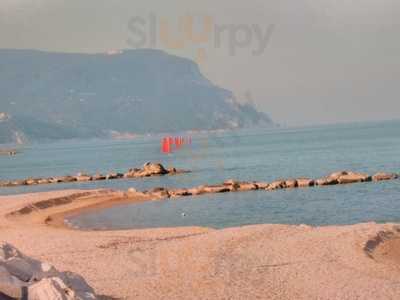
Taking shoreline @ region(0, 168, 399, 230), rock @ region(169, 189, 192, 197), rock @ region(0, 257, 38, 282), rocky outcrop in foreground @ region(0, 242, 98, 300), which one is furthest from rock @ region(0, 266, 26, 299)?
rock @ region(169, 189, 192, 197)

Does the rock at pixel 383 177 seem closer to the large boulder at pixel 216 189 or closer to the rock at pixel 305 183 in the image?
the rock at pixel 305 183

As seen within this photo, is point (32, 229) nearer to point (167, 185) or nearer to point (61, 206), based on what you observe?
point (61, 206)

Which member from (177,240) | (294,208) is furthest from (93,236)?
(294,208)

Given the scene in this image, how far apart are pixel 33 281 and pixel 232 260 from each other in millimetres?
9042

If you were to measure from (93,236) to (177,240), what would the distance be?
4.63 m

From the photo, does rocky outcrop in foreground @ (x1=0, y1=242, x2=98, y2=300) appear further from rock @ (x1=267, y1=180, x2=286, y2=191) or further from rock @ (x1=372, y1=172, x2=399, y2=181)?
rock @ (x1=372, y1=172, x2=399, y2=181)

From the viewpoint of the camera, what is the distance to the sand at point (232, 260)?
18.3m

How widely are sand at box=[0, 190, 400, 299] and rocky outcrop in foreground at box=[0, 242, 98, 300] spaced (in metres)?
2.94

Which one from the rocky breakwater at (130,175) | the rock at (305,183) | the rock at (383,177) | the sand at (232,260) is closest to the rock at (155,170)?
the rocky breakwater at (130,175)

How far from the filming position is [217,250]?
79.0 feet

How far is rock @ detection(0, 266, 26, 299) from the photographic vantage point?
13375 mm

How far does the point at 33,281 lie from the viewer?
14508 millimetres

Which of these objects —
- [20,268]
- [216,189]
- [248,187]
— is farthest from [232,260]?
[248,187]

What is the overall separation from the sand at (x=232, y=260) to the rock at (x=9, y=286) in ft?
14.3
